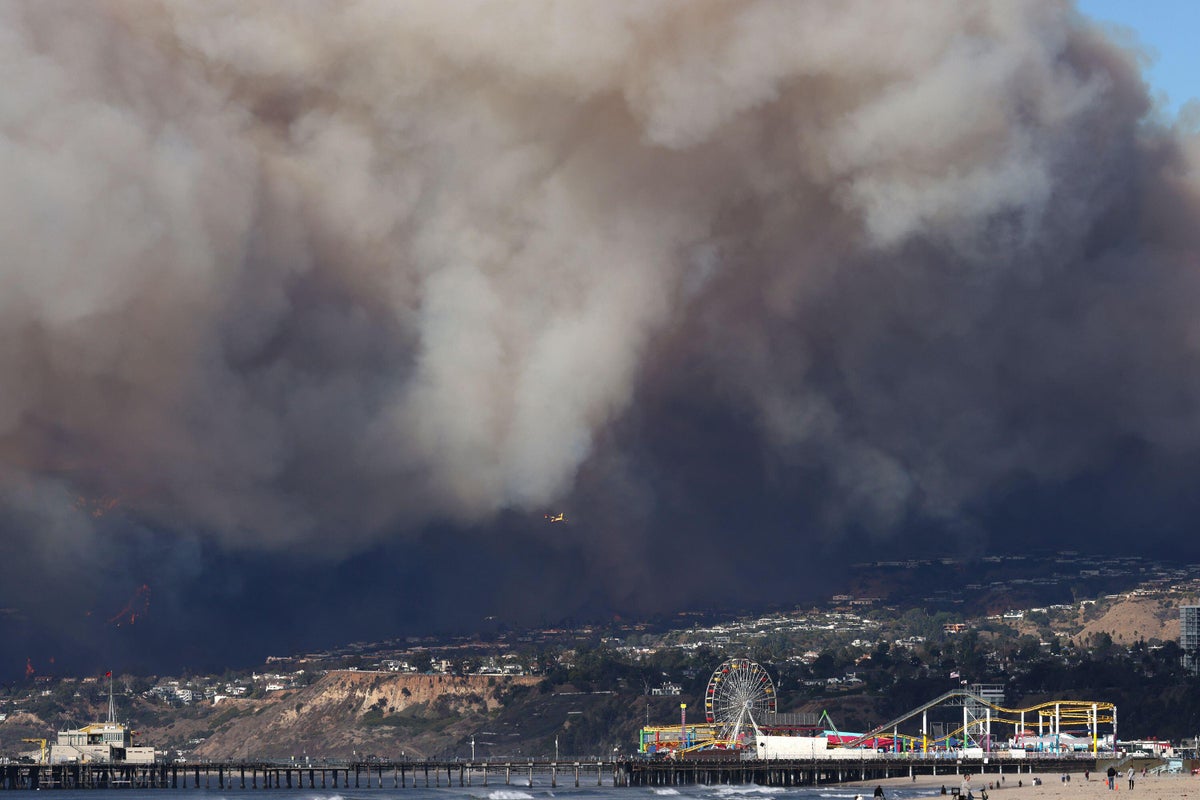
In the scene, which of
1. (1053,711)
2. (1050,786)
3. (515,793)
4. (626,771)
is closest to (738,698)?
(626,771)

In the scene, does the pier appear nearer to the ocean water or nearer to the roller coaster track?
the ocean water

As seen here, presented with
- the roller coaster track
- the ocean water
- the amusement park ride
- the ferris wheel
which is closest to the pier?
the amusement park ride

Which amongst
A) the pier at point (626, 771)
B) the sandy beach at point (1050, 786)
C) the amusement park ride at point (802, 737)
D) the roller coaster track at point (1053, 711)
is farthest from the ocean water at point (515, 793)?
the roller coaster track at point (1053, 711)

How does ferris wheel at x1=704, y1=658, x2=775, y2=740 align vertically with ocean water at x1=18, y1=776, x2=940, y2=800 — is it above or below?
above

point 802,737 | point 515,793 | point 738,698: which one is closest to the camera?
point 515,793

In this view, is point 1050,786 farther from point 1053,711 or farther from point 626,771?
point 1053,711

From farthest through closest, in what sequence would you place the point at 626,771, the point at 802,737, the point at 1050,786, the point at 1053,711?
1. the point at 1053,711
2. the point at 802,737
3. the point at 626,771
4. the point at 1050,786

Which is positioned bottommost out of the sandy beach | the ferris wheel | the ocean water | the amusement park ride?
the ocean water
